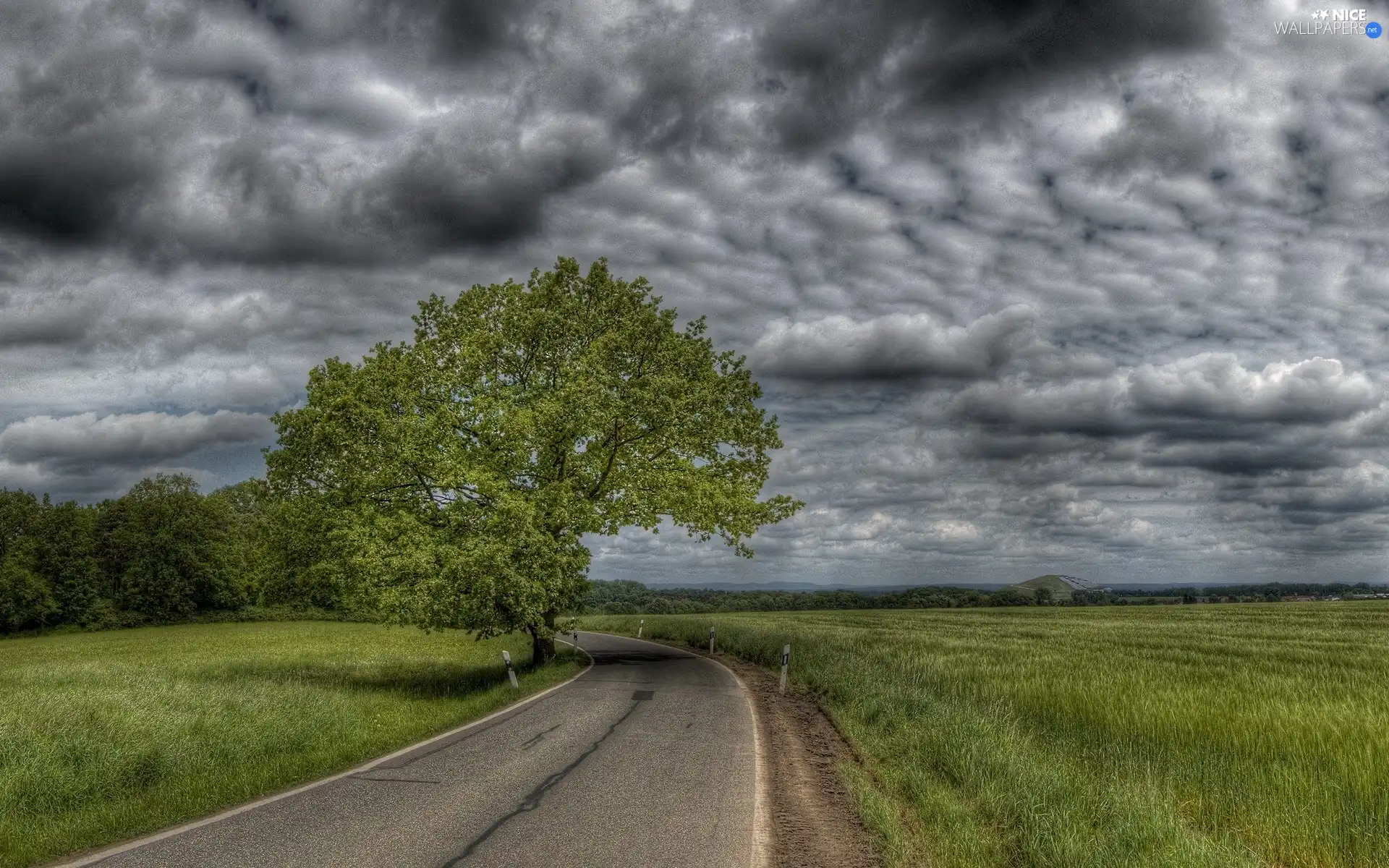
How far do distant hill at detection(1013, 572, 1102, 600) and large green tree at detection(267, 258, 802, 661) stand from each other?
94.5 m

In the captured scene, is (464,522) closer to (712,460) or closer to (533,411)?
(533,411)

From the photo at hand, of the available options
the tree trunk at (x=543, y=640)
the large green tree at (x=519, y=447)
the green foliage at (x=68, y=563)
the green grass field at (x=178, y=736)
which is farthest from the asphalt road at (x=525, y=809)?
the green foliage at (x=68, y=563)

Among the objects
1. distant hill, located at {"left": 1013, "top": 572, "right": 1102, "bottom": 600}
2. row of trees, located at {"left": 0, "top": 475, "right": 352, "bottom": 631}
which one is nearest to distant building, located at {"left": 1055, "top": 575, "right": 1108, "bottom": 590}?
distant hill, located at {"left": 1013, "top": 572, "right": 1102, "bottom": 600}

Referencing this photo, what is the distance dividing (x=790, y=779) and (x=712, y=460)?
1850 centimetres

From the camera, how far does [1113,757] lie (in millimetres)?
10461

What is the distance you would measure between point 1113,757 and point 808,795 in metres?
4.38

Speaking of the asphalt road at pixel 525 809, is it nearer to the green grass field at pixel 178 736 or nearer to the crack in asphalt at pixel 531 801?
the crack in asphalt at pixel 531 801

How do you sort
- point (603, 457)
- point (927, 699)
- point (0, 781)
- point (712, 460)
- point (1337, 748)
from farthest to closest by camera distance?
point (712, 460) < point (603, 457) < point (927, 699) < point (1337, 748) < point (0, 781)

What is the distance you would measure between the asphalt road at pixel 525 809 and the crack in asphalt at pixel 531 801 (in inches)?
0.8

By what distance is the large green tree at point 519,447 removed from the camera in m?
20.5

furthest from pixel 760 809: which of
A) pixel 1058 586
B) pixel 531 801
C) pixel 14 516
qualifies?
pixel 1058 586

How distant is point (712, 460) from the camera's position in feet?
92.5

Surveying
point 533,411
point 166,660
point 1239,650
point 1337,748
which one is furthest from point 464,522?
point 1239,650

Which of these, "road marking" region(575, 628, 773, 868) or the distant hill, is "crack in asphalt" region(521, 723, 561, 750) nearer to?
"road marking" region(575, 628, 773, 868)
